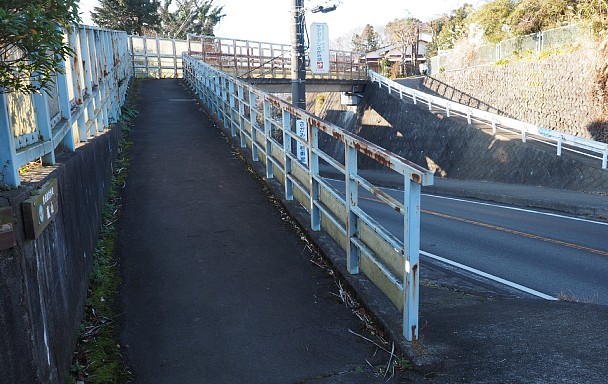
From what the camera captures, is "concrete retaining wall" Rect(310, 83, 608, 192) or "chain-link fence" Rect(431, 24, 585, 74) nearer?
"concrete retaining wall" Rect(310, 83, 608, 192)

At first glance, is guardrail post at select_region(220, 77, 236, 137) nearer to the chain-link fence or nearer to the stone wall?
the stone wall

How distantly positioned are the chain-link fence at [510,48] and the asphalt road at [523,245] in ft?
40.1

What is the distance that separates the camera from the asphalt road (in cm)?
870

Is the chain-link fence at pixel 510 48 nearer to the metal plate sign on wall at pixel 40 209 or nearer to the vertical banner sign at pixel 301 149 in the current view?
the vertical banner sign at pixel 301 149

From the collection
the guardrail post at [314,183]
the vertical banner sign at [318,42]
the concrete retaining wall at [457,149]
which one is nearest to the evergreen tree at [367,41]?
the concrete retaining wall at [457,149]

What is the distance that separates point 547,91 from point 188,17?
47351 mm

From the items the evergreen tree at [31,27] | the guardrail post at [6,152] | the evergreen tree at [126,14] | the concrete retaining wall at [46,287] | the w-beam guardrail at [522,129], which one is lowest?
the w-beam guardrail at [522,129]

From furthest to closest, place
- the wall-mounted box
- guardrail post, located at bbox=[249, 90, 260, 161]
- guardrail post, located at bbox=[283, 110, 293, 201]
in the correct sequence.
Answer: guardrail post, located at bbox=[249, 90, 260, 161] < guardrail post, located at bbox=[283, 110, 293, 201] < the wall-mounted box

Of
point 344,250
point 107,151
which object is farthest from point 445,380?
point 107,151

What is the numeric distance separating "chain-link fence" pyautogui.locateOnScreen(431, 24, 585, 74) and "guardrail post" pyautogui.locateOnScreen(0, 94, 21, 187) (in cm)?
2465

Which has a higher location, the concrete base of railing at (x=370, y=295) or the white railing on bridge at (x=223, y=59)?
the white railing on bridge at (x=223, y=59)

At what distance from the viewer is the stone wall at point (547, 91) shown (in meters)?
21.0

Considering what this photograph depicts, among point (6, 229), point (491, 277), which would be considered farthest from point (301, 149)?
point (6, 229)

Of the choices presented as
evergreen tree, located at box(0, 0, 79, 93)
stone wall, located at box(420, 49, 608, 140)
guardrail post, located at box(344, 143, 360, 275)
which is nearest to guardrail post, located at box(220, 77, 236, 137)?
guardrail post, located at box(344, 143, 360, 275)
